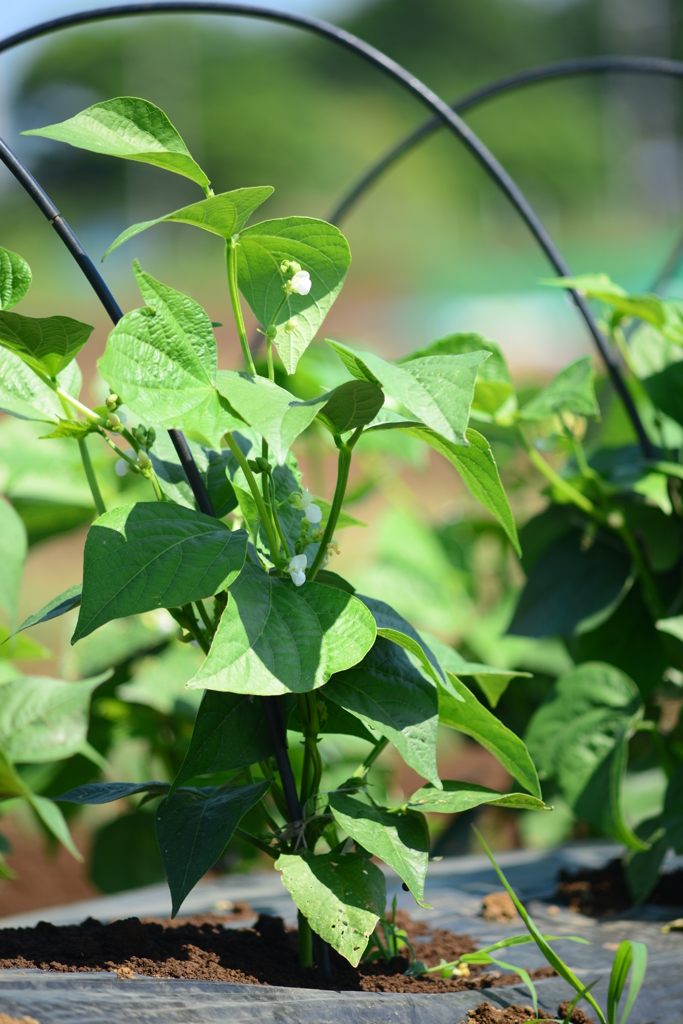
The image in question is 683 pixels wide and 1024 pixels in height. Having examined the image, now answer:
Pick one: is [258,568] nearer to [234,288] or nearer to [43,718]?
[234,288]

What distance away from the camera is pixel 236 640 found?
1.34ft

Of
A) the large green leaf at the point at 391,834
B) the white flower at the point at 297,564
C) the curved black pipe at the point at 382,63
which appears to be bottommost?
the large green leaf at the point at 391,834

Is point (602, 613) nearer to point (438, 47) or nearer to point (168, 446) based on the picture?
point (168, 446)

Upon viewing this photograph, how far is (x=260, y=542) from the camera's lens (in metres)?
0.52

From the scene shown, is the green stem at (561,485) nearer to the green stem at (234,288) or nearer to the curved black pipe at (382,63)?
the curved black pipe at (382,63)

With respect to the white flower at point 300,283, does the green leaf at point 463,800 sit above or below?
below

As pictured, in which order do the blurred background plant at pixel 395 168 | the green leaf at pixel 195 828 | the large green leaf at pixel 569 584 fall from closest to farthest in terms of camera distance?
the green leaf at pixel 195 828, the large green leaf at pixel 569 584, the blurred background plant at pixel 395 168

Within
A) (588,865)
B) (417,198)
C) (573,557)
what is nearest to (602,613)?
(573,557)

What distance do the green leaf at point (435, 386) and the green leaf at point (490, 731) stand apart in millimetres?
194

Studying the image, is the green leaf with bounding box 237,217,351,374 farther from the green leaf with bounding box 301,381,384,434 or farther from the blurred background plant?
the blurred background plant

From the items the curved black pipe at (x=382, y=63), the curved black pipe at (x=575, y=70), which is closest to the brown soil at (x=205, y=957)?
the curved black pipe at (x=382, y=63)

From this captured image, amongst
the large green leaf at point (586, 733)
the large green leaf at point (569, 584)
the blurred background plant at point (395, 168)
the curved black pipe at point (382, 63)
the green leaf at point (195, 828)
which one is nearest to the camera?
the green leaf at point (195, 828)

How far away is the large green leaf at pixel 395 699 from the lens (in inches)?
18.1

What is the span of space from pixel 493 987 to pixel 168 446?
388mm
